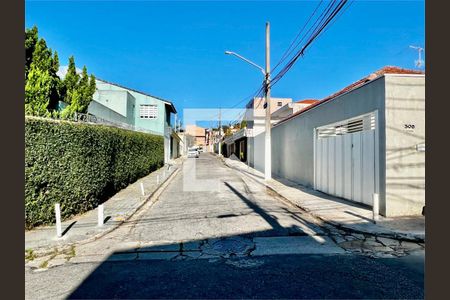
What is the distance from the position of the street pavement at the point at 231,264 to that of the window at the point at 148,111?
80.1 feet

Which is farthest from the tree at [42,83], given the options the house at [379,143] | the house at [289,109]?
the house at [289,109]

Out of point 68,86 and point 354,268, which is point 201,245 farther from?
point 68,86

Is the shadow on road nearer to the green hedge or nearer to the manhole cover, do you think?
the manhole cover

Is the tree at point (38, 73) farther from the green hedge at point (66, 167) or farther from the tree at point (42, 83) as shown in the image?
the green hedge at point (66, 167)

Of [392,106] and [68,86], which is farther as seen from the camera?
[68,86]

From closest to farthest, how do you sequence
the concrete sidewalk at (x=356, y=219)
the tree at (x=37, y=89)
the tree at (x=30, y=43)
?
the concrete sidewalk at (x=356, y=219) → the tree at (x=37, y=89) → the tree at (x=30, y=43)

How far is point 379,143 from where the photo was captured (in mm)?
7793

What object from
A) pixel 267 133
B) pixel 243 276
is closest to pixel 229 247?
pixel 243 276

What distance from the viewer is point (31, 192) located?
5738 mm

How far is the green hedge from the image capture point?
19.2 feet

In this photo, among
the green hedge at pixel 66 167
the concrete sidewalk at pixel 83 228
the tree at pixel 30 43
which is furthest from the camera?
the tree at pixel 30 43

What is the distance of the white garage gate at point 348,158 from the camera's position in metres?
8.29

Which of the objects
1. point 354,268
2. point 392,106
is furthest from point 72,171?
point 392,106

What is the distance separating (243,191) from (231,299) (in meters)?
9.21
